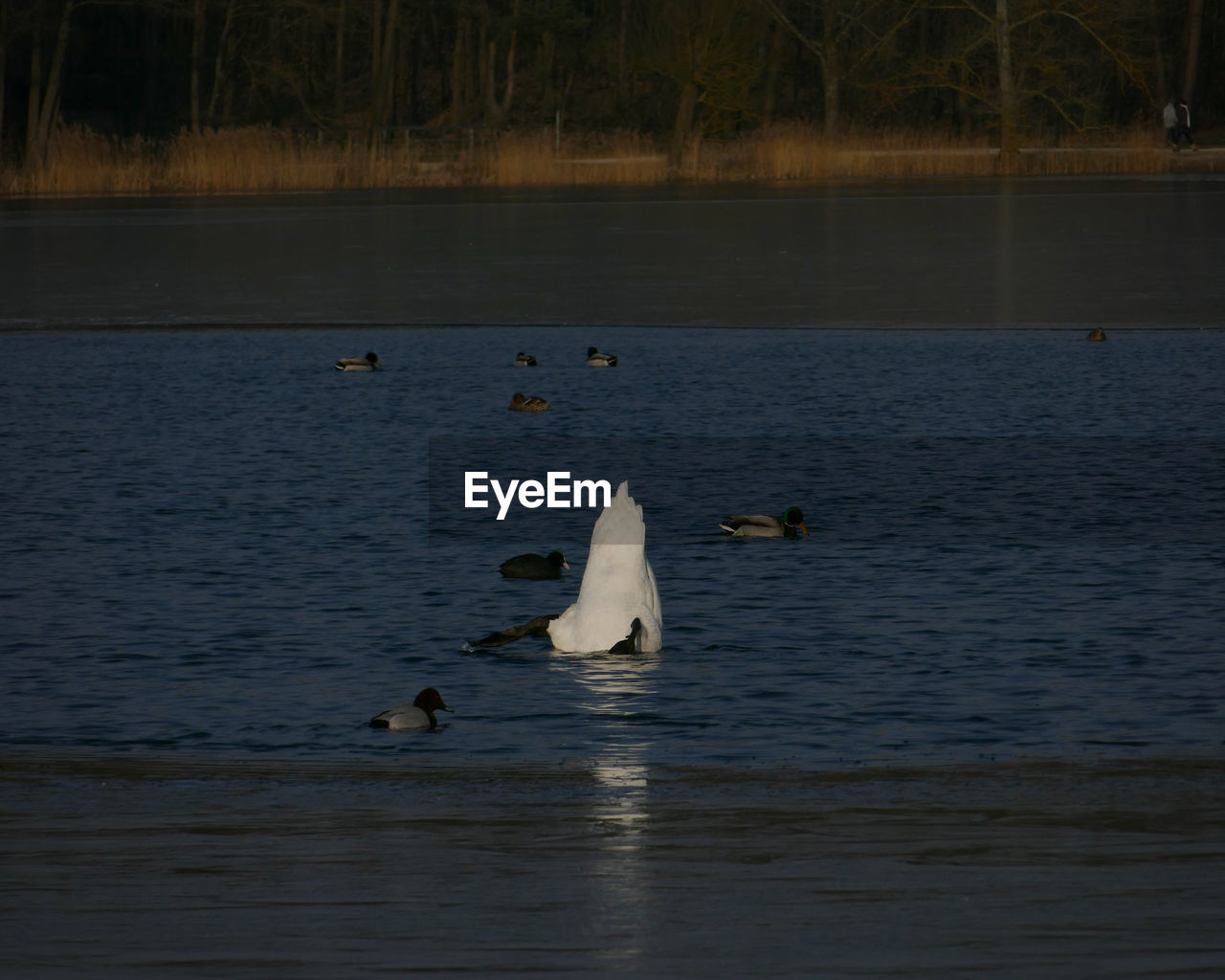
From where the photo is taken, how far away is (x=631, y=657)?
8.46 metres

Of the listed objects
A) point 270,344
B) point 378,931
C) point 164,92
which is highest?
point 164,92

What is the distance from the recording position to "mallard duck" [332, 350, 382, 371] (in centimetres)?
1800

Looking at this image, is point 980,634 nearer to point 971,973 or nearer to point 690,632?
point 690,632

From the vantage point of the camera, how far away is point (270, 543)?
36.1 ft

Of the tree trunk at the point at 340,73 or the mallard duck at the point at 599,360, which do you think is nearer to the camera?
the mallard duck at the point at 599,360

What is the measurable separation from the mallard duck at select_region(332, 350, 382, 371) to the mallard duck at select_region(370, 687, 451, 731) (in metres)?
10.7

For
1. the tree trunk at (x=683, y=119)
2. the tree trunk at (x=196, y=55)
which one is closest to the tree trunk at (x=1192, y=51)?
the tree trunk at (x=683, y=119)

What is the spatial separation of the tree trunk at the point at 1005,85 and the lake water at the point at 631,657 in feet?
108

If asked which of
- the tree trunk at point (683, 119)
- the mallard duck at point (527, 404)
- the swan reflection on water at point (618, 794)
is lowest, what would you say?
the swan reflection on water at point (618, 794)

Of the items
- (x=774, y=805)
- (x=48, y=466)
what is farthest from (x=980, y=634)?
(x=48, y=466)

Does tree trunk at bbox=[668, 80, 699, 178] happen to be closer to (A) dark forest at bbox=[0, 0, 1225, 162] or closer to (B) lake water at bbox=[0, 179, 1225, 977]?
(A) dark forest at bbox=[0, 0, 1225, 162]

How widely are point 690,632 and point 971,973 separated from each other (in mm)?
4352

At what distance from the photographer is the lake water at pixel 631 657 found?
17.2 ft

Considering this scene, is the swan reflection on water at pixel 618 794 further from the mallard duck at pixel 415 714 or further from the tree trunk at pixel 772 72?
the tree trunk at pixel 772 72
